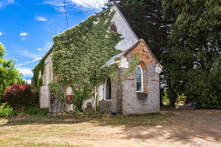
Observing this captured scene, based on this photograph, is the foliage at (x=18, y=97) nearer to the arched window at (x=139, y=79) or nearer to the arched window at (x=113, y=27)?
the arched window at (x=113, y=27)

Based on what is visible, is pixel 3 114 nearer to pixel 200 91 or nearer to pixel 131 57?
pixel 131 57

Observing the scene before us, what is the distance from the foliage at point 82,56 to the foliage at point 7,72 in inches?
680

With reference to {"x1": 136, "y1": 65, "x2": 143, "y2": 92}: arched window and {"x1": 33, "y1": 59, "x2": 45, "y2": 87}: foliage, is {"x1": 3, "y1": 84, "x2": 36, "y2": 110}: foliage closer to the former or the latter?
{"x1": 33, "y1": 59, "x2": 45, "y2": 87}: foliage

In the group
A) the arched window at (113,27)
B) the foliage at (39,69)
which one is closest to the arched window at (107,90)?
the arched window at (113,27)

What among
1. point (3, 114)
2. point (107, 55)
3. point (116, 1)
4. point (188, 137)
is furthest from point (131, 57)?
point (116, 1)

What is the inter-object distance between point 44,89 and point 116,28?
955 centimetres

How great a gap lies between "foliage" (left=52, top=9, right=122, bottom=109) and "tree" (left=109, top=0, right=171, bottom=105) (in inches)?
294

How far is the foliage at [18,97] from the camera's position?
16688mm

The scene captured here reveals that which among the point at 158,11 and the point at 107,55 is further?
the point at 158,11

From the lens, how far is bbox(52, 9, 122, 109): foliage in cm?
1335

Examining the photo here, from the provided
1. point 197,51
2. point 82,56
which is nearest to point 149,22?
point 197,51

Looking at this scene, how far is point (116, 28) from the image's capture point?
52.3 feet

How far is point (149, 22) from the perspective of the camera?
21.9 metres

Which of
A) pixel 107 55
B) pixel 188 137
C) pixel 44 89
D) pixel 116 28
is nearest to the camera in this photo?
→ pixel 188 137
